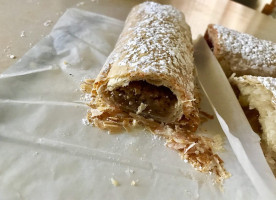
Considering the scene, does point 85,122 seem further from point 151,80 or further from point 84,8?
point 84,8

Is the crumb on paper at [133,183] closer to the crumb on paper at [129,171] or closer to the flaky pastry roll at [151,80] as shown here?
the crumb on paper at [129,171]

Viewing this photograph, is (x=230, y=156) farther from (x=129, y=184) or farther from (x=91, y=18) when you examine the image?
(x=91, y=18)

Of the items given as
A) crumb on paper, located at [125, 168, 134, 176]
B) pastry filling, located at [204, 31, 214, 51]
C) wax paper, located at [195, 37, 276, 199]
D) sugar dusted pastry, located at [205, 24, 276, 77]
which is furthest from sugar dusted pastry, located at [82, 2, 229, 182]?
pastry filling, located at [204, 31, 214, 51]

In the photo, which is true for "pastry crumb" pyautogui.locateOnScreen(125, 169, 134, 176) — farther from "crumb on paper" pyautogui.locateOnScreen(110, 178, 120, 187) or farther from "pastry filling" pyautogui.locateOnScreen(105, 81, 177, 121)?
"pastry filling" pyautogui.locateOnScreen(105, 81, 177, 121)

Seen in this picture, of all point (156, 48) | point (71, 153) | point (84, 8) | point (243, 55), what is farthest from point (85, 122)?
point (84, 8)

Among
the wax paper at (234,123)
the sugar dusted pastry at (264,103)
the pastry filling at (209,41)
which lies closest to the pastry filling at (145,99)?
the wax paper at (234,123)

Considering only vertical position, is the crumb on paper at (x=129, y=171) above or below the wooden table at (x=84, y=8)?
below
